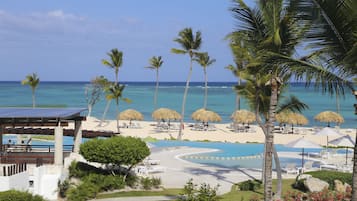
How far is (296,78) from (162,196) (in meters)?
9.70

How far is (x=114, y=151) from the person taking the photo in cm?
1677

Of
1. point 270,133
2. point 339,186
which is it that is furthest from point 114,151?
point 339,186

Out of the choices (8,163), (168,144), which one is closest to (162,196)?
(8,163)

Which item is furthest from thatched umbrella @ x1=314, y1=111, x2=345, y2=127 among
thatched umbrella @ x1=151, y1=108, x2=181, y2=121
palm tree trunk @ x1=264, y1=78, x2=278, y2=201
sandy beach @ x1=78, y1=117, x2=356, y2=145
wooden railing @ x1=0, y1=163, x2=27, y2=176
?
palm tree trunk @ x1=264, y1=78, x2=278, y2=201

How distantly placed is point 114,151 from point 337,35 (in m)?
11.5

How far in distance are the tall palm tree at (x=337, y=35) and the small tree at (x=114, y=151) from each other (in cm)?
1073

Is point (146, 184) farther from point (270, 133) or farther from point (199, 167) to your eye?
point (270, 133)

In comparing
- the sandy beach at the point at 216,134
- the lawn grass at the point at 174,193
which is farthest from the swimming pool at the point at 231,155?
the lawn grass at the point at 174,193

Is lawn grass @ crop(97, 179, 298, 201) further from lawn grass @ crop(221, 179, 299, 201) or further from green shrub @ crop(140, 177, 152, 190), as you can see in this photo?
green shrub @ crop(140, 177, 152, 190)

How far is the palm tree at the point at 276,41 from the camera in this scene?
24.2 ft

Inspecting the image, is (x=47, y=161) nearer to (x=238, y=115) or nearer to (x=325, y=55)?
(x=325, y=55)

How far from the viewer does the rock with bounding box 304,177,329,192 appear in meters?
15.5

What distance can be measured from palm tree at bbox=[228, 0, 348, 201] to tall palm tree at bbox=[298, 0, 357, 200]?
0.67ft

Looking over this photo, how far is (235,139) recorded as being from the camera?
38.4m
